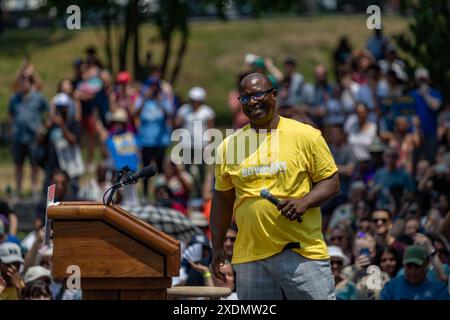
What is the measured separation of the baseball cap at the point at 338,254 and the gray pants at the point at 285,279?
3.78m

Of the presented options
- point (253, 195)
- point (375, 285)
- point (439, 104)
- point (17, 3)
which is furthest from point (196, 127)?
point (17, 3)

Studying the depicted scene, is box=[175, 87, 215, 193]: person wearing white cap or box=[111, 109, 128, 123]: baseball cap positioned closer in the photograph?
box=[111, 109, 128, 123]: baseball cap

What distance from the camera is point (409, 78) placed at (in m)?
17.4

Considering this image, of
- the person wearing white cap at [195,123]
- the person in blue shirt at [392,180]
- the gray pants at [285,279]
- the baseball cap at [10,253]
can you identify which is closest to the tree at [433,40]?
the person in blue shirt at [392,180]

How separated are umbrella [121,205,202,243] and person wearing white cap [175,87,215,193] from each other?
5.17 meters

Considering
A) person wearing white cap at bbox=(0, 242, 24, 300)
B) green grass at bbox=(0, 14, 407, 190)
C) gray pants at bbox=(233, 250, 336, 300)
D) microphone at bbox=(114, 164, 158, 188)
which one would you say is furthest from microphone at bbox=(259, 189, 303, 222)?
green grass at bbox=(0, 14, 407, 190)

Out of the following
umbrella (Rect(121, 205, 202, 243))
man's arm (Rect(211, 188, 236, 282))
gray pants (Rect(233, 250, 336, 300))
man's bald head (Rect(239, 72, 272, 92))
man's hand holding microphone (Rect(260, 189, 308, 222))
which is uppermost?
man's bald head (Rect(239, 72, 272, 92))

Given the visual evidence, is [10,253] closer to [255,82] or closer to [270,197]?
[255,82]

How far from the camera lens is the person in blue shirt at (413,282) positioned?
33.2 feet

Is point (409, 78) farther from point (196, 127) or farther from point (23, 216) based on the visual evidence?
point (23, 216)

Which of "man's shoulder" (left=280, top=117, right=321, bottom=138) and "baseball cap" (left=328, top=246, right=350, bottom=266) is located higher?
"man's shoulder" (left=280, top=117, right=321, bottom=138)

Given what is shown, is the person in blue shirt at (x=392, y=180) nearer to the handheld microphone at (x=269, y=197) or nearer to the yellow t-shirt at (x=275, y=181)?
the yellow t-shirt at (x=275, y=181)

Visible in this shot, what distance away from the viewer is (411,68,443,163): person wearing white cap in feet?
54.8

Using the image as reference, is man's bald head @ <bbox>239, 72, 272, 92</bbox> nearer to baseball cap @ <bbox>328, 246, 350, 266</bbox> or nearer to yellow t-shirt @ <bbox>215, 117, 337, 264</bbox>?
yellow t-shirt @ <bbox>215, 117, 337, 264</bbox>
